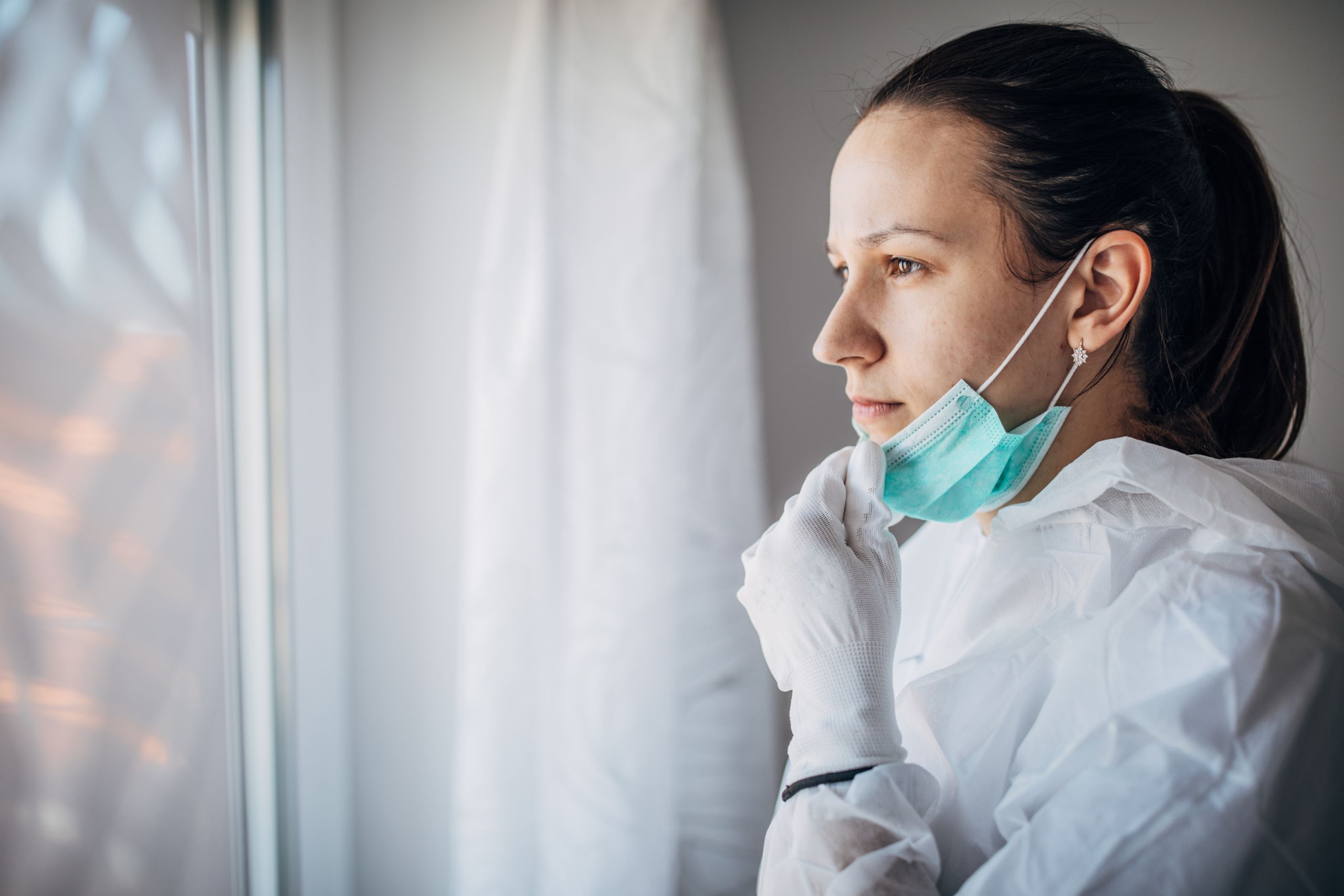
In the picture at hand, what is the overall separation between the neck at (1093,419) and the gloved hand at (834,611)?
0.66 feet

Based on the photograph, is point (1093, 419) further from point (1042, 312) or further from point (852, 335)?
point (852, 335)

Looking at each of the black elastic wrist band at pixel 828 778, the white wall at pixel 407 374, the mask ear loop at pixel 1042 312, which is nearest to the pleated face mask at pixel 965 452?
the mask ear loop at pixel 1042 312

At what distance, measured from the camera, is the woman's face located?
75 cm

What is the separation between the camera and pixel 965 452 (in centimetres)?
79

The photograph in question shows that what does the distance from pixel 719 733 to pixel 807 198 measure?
94cm

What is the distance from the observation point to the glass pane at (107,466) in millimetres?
695

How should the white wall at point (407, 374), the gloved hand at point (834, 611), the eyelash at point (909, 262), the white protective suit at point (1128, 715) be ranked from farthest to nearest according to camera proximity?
the white wall at point (407, 374) < the eyelash at point (909, 262) < the gloved hand at point (834, 611) < the white protective suit at point (1128, 715)

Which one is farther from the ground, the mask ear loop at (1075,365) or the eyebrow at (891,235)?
the eyebrow at (891,235)

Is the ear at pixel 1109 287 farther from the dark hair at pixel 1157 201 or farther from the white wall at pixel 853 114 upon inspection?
the white wall at pixel 853 114

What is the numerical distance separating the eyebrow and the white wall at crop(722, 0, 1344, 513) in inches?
22.5

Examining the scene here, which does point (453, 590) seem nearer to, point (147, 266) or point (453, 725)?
point (453, 725)

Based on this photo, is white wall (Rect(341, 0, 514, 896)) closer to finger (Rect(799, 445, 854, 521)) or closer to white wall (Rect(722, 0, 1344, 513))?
white wall (Rect(722, 0, 1344, 513))

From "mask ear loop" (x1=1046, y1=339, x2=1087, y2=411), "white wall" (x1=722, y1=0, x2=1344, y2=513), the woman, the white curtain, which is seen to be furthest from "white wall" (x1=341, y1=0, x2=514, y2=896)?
"mask ear loop" (x1=1046, y1=339, x2=1087, y2=411)

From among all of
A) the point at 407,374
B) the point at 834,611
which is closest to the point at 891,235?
the point at 834,611
